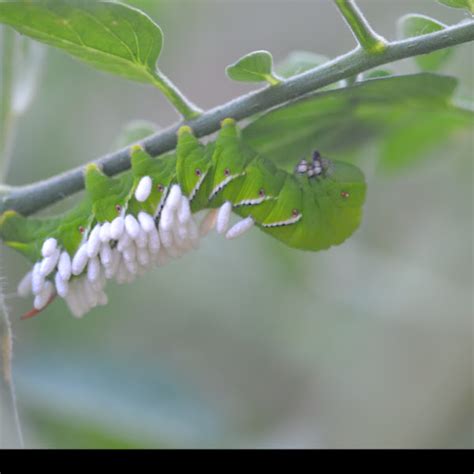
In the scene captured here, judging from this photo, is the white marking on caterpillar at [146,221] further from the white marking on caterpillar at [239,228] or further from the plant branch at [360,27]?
the plant branch at [360,27]

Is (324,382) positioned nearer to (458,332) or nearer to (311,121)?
(458,332)

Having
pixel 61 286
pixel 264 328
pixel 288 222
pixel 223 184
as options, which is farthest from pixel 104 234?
pixel 264 328

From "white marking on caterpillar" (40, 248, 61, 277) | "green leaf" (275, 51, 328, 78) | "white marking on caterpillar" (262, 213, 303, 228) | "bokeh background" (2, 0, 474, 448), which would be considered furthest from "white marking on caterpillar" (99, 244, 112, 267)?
"bokeh background" (2, 0, 474, 448)

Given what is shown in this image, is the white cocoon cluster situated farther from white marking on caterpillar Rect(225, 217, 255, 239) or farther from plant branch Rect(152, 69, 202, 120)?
plant branch Rect(152, 69, 202, 120)

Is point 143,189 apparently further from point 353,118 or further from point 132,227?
point 353,118

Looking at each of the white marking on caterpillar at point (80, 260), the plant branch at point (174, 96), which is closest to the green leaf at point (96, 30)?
the plant branch at point (174, 96)

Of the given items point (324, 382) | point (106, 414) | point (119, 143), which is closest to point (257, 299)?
point (324, 382)
